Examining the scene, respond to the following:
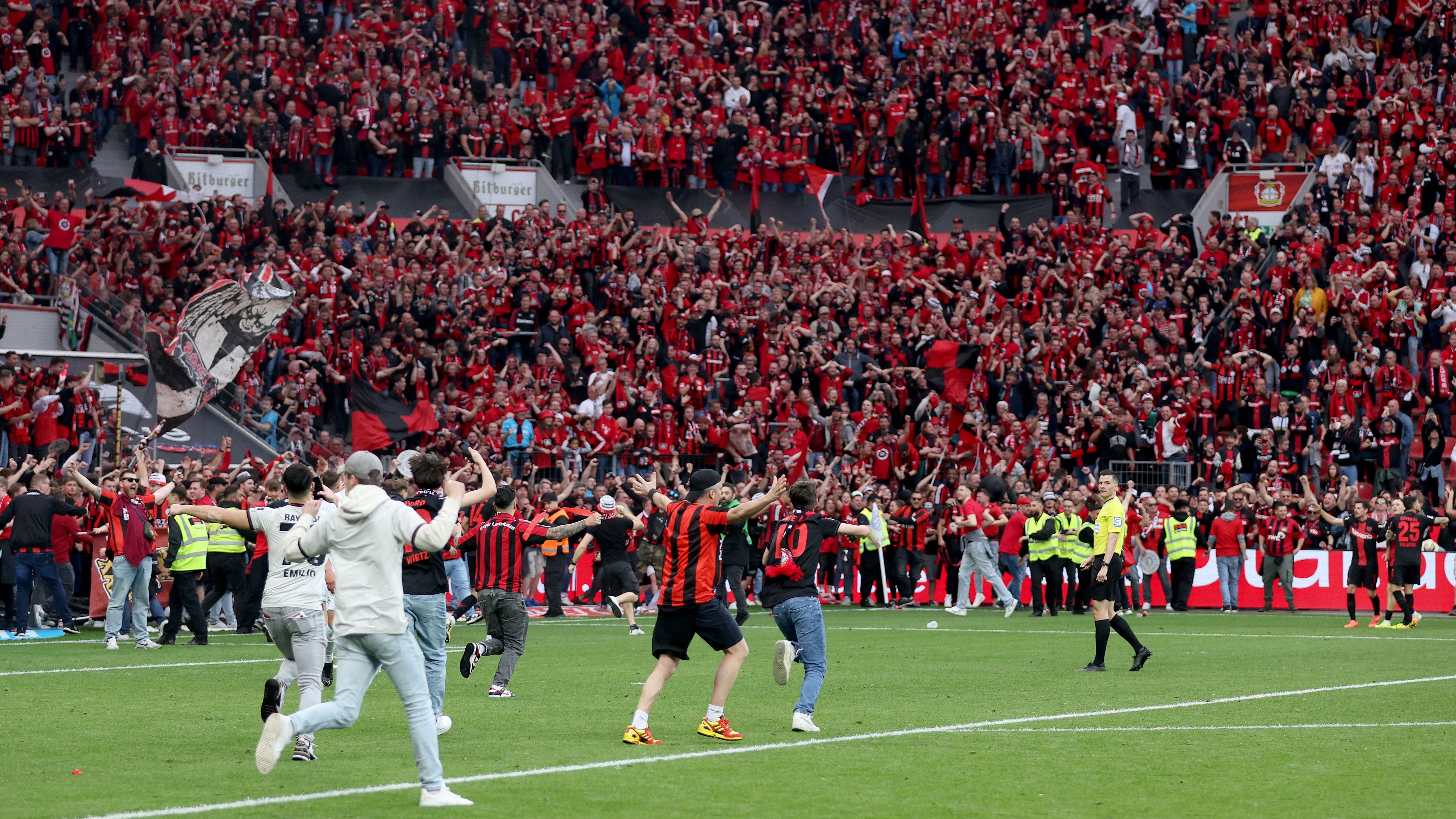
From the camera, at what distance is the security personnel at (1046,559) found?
26.6 meters

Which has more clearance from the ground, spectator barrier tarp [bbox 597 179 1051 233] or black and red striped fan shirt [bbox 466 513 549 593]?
spectator barrier tarp [bbox 597 179 1051 233]

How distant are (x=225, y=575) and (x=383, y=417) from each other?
8.67m

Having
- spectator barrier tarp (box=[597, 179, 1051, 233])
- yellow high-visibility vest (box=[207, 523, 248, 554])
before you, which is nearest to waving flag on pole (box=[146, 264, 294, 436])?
yellow high-visibility vest (box=[207, 523, 248, 554])

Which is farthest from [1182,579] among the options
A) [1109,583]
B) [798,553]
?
[798,553]

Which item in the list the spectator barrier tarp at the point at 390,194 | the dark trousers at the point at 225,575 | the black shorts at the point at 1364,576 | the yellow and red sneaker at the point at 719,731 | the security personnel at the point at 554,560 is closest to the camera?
the yellow and red sneaker at the point at 719,731

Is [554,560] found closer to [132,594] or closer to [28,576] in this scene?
[132,594]

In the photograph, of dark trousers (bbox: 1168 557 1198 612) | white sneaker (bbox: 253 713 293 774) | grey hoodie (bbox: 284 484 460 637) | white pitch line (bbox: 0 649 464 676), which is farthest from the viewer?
dark trousers (bbox: 1168 557 1198 612)

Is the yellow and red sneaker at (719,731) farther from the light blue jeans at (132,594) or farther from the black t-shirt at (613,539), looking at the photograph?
the black t-shirt at (613,539)

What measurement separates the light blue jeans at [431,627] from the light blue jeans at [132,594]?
8.88 meters

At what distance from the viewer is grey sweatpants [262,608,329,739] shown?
451 inches

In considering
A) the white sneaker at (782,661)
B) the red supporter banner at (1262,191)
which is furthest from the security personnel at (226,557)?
the red supporter banner at (1262,191)

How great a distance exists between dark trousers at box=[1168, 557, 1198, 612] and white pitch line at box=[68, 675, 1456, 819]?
12128 mm

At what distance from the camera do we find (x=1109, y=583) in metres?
17.1

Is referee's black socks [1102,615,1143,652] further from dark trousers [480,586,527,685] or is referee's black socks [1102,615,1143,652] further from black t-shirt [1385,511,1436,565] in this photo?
black t-shirt [1385,511,1436,565]
